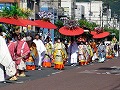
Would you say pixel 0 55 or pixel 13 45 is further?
pixel 13 45

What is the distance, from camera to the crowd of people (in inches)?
879

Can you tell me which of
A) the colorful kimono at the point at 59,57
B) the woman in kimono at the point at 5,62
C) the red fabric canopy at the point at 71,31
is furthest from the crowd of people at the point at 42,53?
the woman in kimono at the point at 5,62

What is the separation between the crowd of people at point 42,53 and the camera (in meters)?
22.3

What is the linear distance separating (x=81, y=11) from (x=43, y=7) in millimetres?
59558

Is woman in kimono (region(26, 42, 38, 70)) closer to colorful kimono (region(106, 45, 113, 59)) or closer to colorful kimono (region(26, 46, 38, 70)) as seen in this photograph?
colorful kimono (region(26, 46, 38, 70))

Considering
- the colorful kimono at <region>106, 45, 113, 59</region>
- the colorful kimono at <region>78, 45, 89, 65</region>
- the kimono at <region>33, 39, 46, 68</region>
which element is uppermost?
the kimono at <region>33, 39, 46, 68</region>

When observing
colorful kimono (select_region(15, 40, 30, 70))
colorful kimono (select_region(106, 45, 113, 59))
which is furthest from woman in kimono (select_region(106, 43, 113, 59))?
colorful kimono (select_region(15, 40, 30, 70))

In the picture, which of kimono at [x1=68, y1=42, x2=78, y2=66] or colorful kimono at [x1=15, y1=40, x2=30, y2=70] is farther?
kimono at [x1=68, y1=42, x2=78, y2=66]

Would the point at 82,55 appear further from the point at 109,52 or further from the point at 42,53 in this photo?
the point at 109,52

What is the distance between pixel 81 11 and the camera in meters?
138

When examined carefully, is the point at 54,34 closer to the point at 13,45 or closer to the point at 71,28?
the point at 71,28

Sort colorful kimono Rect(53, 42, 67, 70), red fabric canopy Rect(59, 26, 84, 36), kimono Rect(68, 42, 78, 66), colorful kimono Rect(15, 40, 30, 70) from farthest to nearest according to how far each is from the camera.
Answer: kimono Rect(68, 42, 78, 66)
red fabric canopy Rect(59, 26, 84, 36)
colorful kimono Rect(53, 42, 67, 70)
colorful kimono Rect(15, 40, 30, 70)

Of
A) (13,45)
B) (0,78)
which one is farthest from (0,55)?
(13,45)

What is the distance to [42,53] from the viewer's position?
3141cm
